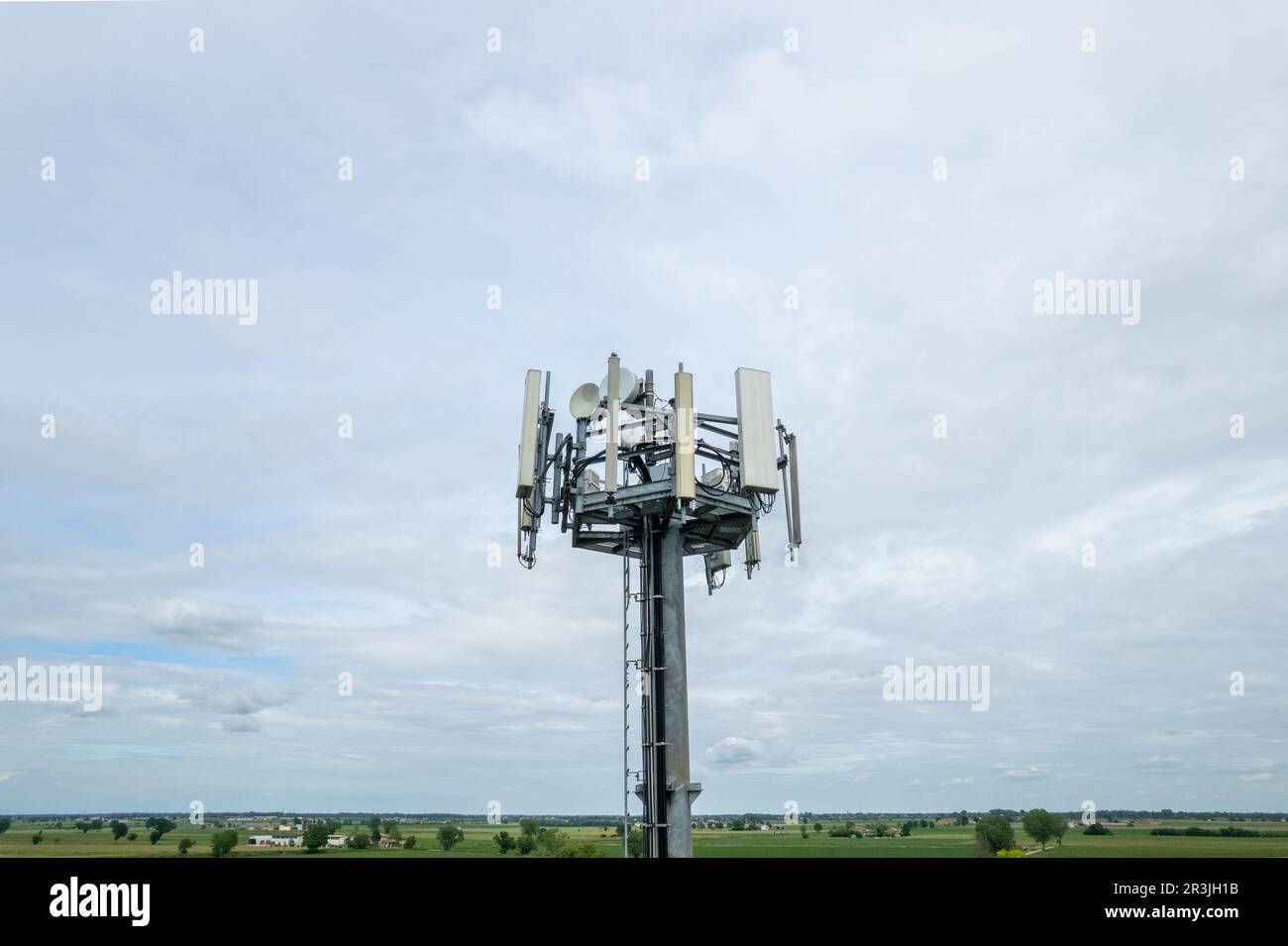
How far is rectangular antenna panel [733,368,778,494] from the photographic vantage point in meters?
29.9

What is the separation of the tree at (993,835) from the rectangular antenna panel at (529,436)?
113436 millimetres

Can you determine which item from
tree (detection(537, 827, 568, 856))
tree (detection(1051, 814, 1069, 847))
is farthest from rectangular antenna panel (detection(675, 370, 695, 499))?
tree (detection(1051, 814, 1069, 847))

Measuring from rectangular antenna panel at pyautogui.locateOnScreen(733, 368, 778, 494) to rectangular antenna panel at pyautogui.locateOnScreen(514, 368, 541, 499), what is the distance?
6.99 m

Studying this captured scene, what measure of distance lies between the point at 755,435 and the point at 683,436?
2812mm

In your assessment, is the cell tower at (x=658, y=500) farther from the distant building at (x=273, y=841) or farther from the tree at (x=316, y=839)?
the distant building at (x=273, y=841)

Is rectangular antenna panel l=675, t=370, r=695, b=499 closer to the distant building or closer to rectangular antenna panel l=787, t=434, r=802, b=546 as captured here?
rectangular antenna panel l=787, t=434, r=802, b=546

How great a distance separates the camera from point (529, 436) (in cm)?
3173
